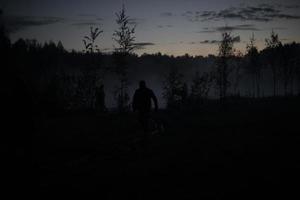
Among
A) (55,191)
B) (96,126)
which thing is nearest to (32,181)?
(55,191)

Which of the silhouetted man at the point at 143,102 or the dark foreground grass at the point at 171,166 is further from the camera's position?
the silhouetted man at the point at 143,102

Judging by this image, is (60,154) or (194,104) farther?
(194,104)

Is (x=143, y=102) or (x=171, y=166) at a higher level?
(x=143, y=102)

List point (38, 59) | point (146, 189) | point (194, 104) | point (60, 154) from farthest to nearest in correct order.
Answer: point (38, 59) → point (194, 104) → point (60, 154) → point (146, 189)

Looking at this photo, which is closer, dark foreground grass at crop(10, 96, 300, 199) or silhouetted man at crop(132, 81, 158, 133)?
dark foreground grass at crop(10, 96, 300, 199)

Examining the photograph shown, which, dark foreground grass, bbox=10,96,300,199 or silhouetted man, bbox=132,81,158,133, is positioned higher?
silhouetted man, bbox=132,81,158,133

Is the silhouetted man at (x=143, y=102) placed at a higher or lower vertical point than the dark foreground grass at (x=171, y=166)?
higher

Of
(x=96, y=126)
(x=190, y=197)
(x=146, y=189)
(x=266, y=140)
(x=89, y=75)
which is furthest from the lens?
(x=89, y=75)

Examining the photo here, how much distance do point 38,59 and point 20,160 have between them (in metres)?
82.2

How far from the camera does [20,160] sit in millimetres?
10547

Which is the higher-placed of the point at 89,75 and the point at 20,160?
the point at 89,75

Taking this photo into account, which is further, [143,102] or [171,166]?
[143,102]

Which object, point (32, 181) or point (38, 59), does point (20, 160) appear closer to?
point (32, 181)

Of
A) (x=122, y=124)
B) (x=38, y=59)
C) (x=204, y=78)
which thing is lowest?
(x=122, y=124)
